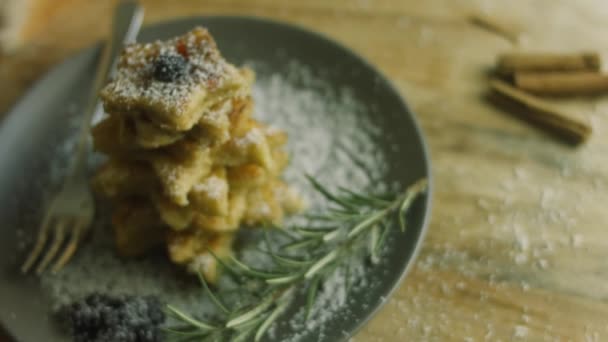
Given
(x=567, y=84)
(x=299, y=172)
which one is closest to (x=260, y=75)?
(x=299, y=172)

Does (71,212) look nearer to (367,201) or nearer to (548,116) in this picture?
(367,201)

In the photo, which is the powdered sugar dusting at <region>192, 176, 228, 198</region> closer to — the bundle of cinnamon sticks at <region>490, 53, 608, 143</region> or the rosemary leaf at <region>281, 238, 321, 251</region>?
the rosemary leaf at <region>281, 238, 321, 251</region>

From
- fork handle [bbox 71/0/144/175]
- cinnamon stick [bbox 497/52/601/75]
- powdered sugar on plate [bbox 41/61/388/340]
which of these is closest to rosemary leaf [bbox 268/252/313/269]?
powdered sugar on plate [bbox 41/61/388/340]

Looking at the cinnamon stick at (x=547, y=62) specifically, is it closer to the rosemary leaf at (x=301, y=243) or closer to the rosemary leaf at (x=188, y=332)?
the rosemary leaf at (x=301, y=243)

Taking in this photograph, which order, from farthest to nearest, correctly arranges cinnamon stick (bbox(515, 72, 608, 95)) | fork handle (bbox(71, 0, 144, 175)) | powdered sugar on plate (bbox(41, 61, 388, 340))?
cinnamon stick (bbox(515, 72, 608, 95))
fork handle (bbox(71, 0, 144, 175))
powdered sugar on plate (bbox(41, 61, 388, 340))

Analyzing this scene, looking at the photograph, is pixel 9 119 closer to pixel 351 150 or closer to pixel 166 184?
pixel 166 184

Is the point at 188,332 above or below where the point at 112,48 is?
below
